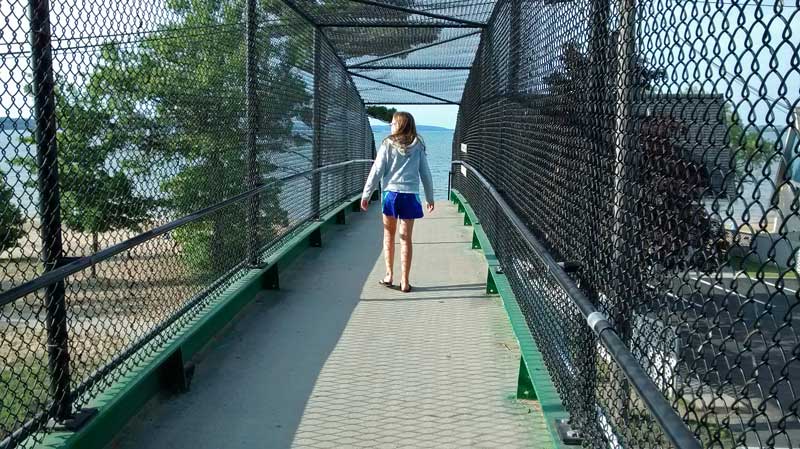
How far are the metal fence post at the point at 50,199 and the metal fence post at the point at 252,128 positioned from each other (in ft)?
9.61

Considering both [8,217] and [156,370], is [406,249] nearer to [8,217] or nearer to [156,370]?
[156,370]

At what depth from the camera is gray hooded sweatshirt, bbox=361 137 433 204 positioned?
610cm

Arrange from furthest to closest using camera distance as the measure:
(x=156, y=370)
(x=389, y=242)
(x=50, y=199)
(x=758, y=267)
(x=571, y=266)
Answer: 1. (x=389, y=242)
2. (x=156, y=370)
3. (x=571, y=266)
4. (x=50, y=199)
5. (x=758, y=267)

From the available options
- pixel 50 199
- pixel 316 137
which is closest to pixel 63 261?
pixel 50 199

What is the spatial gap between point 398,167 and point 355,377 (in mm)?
2385

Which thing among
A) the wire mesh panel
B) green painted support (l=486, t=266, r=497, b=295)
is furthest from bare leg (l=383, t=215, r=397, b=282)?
the wire mesh panel

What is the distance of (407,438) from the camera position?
11.4 feet

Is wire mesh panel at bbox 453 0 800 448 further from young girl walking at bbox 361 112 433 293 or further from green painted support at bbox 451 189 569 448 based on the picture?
young girl walking at bbox 361 112 433 293

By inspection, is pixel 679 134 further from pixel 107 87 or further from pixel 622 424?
pixel 107 87

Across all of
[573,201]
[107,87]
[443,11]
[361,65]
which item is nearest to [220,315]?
[107,87]

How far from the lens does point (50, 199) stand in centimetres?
283

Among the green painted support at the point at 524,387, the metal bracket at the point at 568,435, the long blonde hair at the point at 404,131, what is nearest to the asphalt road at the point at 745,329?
the metal bracket at the point at 568,435

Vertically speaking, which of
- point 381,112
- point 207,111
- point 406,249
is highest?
point 381,112

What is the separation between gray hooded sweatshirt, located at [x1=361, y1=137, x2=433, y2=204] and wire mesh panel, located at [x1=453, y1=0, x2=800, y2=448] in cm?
150
